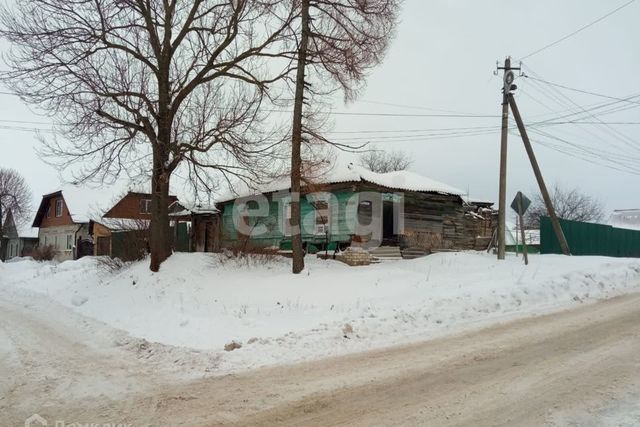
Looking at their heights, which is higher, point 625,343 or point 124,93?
point 124,93

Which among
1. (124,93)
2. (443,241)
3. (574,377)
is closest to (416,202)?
(443,241)

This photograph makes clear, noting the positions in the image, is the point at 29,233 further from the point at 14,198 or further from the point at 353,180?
the point at 353,180

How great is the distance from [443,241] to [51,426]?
20.1m

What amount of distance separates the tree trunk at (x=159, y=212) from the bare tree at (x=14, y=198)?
44.2m

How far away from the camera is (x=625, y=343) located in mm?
7426

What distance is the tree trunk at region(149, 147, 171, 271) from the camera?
14523 mm

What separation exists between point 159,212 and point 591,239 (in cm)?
2074

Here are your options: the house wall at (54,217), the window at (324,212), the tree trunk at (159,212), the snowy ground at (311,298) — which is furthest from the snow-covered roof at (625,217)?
the tree trunk at (159,212)

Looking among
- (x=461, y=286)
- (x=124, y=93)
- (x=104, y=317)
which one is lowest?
(x=104, y=317)

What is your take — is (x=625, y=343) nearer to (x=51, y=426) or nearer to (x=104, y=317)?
(x=51, y=426)

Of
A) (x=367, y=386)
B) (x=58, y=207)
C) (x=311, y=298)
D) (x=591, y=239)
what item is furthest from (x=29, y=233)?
(x=367, y=386)

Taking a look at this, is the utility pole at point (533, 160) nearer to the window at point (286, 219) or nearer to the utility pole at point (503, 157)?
the utility pole at point (503, 157)

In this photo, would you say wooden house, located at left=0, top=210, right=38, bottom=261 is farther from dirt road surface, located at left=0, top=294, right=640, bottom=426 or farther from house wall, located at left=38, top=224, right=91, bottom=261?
dirt road surface, located at left=0, top=294, right=640, bottom=426

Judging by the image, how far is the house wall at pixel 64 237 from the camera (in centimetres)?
3872
